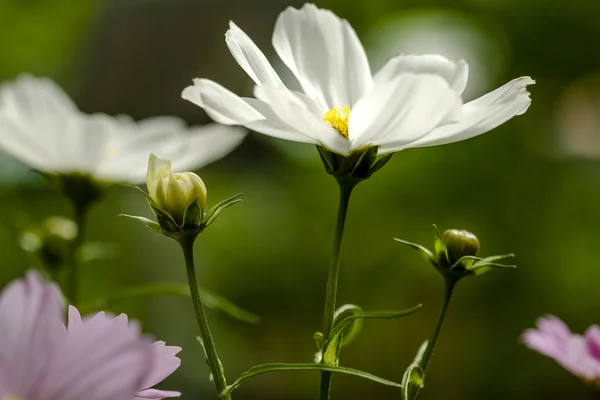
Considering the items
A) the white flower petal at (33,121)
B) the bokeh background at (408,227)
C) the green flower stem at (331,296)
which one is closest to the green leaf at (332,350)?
the green flower stem at (331,296)

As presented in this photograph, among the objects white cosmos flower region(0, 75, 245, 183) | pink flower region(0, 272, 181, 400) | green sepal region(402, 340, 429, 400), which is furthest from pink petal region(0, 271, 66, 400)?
white cosmos flower region(0, 75, 245, 183)

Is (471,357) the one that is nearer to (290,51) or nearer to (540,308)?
(540,308)

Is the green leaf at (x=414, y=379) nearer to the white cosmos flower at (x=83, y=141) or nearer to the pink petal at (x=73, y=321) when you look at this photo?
the pink petal at (x=73, y=321)

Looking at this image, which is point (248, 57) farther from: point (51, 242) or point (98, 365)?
point (51, 242)


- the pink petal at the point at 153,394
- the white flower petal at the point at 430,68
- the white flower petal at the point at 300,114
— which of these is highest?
the white flower petal at the point at 430,68

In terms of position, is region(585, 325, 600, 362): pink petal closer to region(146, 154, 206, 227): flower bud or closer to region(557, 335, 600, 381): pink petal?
region(557, 335, 600, 381): pink petal
